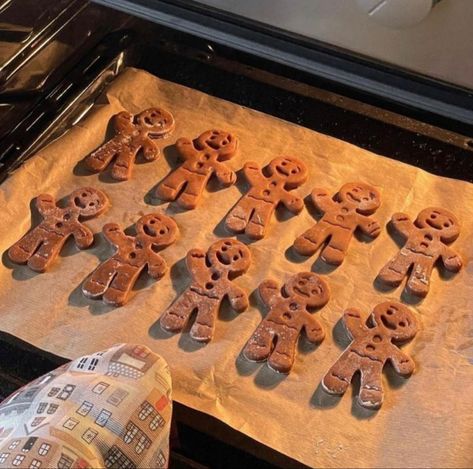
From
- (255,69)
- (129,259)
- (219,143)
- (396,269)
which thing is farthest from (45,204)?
(396,269)

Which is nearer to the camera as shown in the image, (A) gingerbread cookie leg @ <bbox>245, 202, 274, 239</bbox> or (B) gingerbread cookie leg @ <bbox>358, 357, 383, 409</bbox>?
(B) gingerbread cookie leg @ <bbox>358, 357, 383, 409</bbox>

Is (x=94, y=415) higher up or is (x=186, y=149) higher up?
(x=186, y=149)

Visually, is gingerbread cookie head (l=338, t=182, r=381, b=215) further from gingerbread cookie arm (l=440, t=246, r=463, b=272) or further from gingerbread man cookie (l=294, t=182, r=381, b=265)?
gingerbread cookie arm (l=440, t=246, r=463, b=272)

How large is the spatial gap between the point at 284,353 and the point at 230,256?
0.16 meters

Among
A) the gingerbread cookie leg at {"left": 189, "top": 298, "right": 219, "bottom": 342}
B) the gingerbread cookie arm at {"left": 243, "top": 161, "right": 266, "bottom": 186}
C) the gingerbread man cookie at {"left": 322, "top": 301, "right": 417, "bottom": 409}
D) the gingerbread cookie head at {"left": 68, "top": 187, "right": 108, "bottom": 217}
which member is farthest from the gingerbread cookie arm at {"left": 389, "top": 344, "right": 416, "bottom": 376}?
the gingerbread cookie head at {"left": 68, "top": 187, "right": 108, "bottom": 217}

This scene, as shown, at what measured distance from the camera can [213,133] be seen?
1187mm

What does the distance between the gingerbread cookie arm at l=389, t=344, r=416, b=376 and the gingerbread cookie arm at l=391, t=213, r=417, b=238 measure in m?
0.18

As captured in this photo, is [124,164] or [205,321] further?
[124,164]

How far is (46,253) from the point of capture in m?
1.05

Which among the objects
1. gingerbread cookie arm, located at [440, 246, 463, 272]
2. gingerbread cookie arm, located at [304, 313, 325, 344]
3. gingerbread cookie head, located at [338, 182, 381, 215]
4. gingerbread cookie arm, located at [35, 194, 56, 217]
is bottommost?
gingerbread cookie arm, located at [304, 313, 325, 344]

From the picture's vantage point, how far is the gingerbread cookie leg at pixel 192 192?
111 centimetres

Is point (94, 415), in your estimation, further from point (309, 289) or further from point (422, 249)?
point (422, 249)

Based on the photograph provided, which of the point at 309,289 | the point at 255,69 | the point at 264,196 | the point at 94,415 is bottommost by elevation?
the point at 94,415

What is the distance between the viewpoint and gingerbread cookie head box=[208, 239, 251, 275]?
3.39ft
